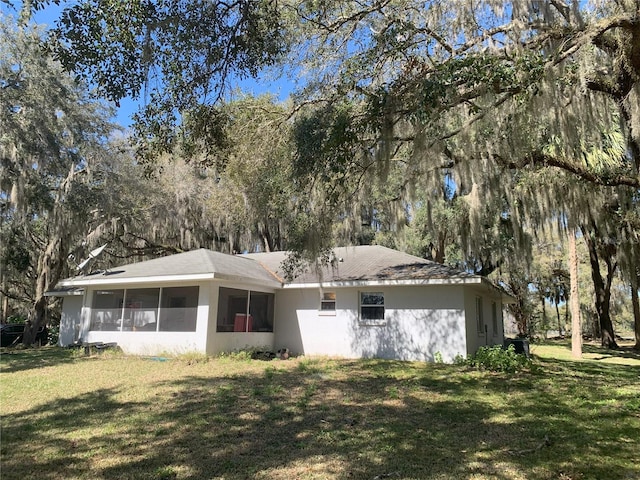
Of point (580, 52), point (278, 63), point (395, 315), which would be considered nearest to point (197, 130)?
point (278, 63)

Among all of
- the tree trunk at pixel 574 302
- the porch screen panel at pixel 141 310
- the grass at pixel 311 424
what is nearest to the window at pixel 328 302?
the grass at pixel 311 424

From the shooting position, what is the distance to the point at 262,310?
13.6m

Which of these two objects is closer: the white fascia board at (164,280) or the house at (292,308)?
the white fascia board at (164,280)

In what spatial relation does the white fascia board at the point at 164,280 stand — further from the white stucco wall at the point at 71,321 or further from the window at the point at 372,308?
the window at the point at 372,308

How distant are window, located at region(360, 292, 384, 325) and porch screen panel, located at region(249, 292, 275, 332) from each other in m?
3.02

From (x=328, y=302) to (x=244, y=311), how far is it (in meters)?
2.52

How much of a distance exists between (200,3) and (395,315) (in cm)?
954

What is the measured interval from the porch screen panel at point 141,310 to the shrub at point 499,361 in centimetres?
Answer: 880

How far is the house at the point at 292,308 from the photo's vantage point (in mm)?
11734

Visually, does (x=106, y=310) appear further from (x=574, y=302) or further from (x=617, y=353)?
(x=617, y=353)

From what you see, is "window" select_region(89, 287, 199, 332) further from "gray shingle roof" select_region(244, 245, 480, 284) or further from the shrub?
the shrub

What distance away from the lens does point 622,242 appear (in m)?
15.5

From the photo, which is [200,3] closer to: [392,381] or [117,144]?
[392,381]

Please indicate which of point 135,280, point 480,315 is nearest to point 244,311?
point 135,280
